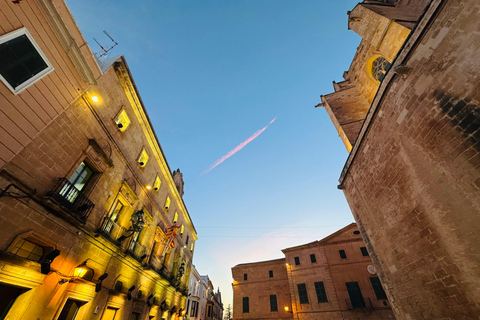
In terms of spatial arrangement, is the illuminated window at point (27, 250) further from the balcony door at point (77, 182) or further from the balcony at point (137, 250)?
the balcony at point (137, 250)

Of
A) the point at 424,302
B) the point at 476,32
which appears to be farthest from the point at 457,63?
the point at 424,302

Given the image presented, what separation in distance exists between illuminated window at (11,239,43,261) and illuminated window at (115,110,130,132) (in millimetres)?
5687

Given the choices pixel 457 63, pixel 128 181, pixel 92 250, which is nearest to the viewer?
pixel 457 63

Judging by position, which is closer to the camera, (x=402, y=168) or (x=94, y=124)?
(x=402, y=168)

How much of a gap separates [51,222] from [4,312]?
220cm

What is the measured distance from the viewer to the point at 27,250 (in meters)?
5.37

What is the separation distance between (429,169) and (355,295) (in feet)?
69.9

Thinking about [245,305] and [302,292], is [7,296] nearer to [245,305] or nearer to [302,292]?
[302,292]

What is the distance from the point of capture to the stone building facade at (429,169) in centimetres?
448

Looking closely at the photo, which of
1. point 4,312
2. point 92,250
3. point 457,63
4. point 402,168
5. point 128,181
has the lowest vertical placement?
point 4,312

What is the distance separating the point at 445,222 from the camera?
16.5 feet

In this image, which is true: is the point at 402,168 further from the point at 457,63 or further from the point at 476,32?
the point at 476,32

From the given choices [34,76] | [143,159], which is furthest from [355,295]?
[34,76]

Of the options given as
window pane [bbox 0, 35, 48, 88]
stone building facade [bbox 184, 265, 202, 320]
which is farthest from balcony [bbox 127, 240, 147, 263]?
stone building facade [bbox 184, 265, 202, 320]
